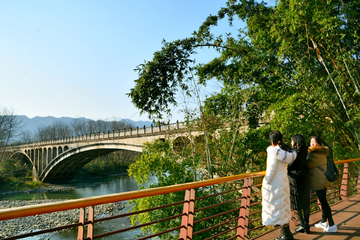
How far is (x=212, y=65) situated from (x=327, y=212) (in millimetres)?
8618

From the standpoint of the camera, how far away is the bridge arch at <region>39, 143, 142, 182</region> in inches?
1256

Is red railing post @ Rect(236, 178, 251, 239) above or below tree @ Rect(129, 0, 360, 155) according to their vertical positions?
below

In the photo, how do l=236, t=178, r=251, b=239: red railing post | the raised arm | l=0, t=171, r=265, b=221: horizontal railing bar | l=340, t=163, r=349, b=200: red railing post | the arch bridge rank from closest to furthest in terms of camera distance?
l=0, t=171, r=265, b=221: horizontal railing bar, the raised arm, l=236, t=178, r=251, b=239: red railing post, l=340, t=163, r=349, b=200: red railing post, the arch bridge

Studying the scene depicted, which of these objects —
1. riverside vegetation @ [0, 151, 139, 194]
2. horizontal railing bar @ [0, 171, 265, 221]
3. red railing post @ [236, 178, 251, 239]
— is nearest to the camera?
horizontal railing bar @ [0, 171, 265, 221]

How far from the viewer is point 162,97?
832 centimetres

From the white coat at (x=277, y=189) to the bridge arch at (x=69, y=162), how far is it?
27562 mm

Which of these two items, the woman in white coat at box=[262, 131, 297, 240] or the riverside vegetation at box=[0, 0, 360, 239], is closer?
the woman in white coat at box=[262, 131, 297, 240]

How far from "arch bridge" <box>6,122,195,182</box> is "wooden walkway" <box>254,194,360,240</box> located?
2020 cm

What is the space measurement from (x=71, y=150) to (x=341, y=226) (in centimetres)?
3344

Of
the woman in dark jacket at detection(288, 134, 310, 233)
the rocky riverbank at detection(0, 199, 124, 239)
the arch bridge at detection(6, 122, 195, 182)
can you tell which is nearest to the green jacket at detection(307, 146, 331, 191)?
the woman in dark jacket at detection(288, 134, 310, 233)

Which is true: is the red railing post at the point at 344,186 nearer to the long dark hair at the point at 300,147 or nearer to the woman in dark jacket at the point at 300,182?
the woman in dark jacket at the point at 300,182

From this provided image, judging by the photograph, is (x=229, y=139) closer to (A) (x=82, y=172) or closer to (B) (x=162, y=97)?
(B) (x=162, y=97)

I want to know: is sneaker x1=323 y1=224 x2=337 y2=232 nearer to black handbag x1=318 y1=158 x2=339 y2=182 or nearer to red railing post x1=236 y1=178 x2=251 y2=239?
black handbag x1=318 y1=158 x2=339 y2=182

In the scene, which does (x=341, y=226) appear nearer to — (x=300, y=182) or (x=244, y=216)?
(x=300, y=182)
